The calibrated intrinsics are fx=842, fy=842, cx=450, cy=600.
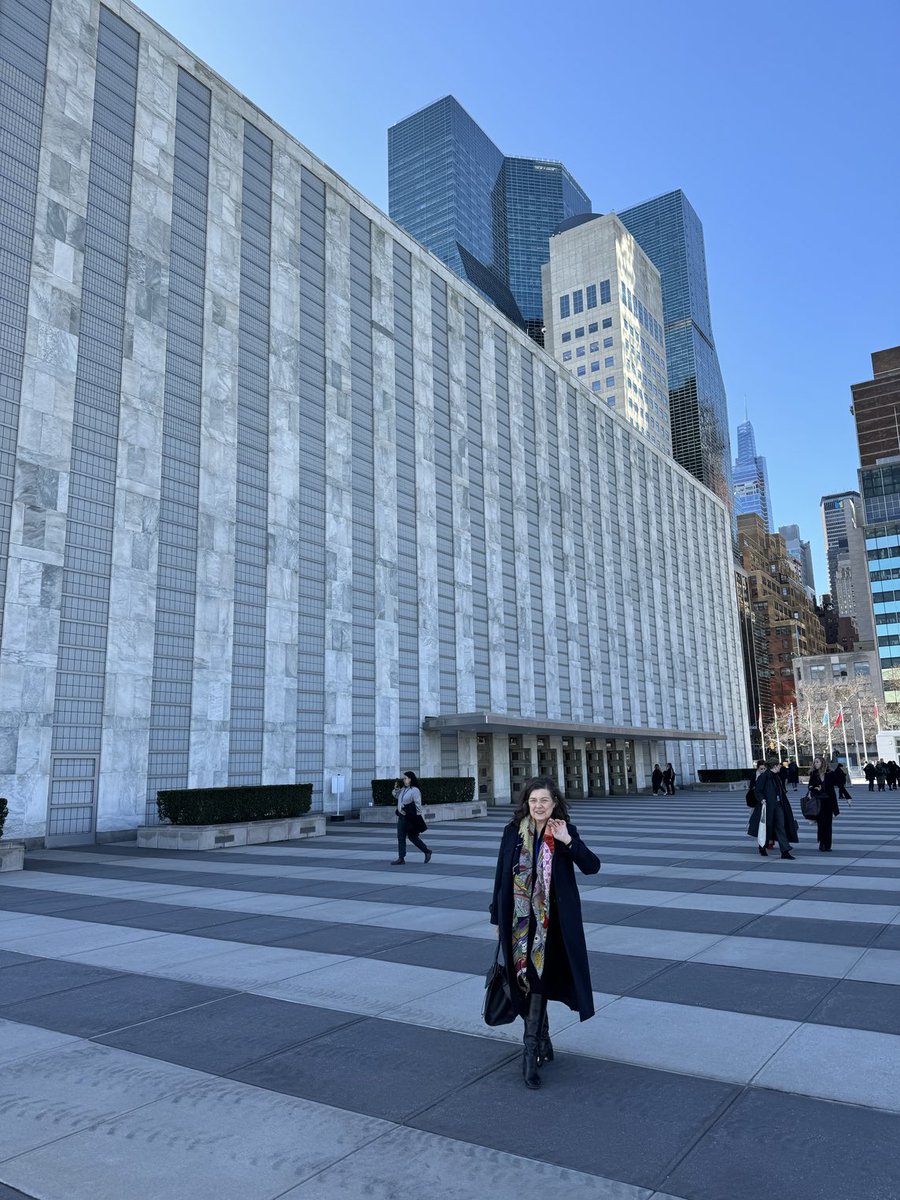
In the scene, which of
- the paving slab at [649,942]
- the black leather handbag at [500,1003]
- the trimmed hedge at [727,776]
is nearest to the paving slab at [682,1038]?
the black leather handbag at [500,1003]

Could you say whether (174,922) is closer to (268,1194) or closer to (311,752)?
(268,1194)

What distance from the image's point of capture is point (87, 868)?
56.8 feet

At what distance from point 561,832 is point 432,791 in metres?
25.2

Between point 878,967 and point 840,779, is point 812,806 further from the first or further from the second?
point 878,967

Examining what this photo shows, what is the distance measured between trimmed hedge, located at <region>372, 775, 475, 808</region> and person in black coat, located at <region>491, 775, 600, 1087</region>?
24.0m

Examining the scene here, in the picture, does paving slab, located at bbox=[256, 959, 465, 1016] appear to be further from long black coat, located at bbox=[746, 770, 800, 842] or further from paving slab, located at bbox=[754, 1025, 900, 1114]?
long black coat, located at bbox=[746, 770, 800, 842]

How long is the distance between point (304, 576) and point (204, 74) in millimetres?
18553

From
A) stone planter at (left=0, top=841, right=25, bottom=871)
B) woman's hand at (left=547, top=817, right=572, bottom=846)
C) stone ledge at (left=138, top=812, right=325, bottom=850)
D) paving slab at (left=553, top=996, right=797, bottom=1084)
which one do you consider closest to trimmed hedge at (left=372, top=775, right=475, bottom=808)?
stone ledge at (left=138, top=812, right=325, bottom=850)

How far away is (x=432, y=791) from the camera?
2983cm

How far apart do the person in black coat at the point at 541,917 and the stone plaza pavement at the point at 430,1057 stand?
1.48 feet

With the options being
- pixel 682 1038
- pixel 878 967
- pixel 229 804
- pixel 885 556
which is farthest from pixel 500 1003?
pixel 885 556

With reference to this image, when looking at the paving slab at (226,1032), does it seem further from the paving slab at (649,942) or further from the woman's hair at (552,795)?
the paving slab at (649,942)

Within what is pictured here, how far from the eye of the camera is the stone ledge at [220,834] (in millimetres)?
20844

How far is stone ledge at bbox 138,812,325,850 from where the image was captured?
68.4 ft
